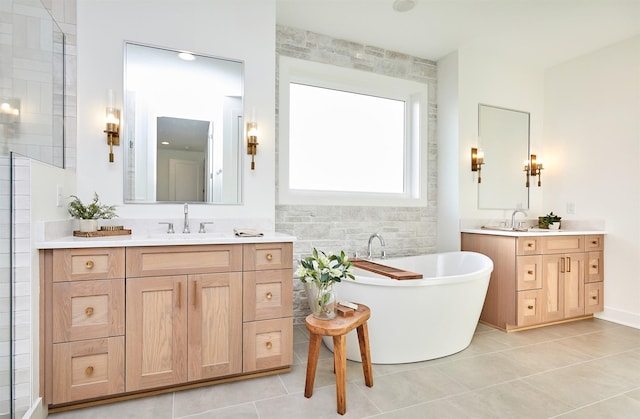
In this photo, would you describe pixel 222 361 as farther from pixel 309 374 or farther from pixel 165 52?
pixel 165 52

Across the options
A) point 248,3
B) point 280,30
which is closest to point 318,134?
point 280,30

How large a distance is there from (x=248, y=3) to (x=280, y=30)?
0.51m

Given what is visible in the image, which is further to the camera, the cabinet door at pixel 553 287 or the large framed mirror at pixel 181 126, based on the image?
the cabinet door at pixel 553 287

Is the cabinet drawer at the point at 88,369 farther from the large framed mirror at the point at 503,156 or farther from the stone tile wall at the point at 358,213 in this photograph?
the large framed mirror at the point at 503,156

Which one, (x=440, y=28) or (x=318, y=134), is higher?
(x=440, y=28)

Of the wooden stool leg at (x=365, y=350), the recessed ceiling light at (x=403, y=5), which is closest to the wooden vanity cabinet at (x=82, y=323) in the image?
the wooden stool leg at (x=365, y=350)

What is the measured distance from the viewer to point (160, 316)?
196cm

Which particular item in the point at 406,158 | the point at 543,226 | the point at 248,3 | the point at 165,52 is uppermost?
the point at 248,3

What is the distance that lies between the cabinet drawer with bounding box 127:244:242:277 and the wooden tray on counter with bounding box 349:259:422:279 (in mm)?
1143

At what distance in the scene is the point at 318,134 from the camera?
3.47 meters

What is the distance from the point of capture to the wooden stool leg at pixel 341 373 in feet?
5.99

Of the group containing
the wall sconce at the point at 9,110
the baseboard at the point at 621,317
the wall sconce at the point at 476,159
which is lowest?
the baseboard at the point at 621,317

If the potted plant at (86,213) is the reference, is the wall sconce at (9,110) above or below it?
above

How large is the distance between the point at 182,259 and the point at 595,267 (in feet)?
12.9
